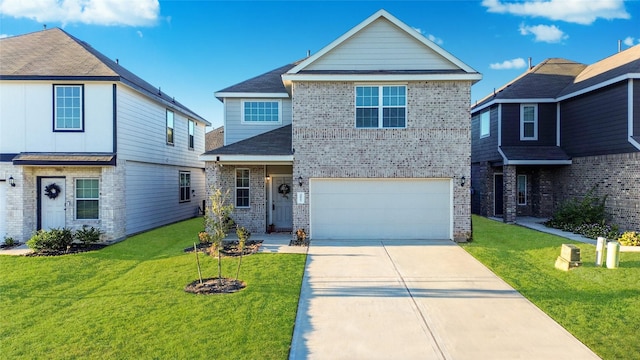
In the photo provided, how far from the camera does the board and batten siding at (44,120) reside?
11.8 m

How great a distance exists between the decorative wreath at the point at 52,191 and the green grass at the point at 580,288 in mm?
13343

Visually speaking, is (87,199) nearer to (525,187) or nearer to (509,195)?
(509,195)

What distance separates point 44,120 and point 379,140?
1105 centimetres

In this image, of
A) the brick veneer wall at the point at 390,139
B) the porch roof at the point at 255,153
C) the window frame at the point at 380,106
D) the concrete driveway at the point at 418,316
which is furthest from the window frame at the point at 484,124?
the concrete driveway at the point at 418,316

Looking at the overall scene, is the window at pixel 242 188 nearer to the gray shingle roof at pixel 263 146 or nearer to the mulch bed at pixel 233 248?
the gray shingle roof at pixel 263 146

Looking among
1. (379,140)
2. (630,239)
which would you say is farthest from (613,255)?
(379,140)

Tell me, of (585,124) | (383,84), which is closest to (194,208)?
(383,84)

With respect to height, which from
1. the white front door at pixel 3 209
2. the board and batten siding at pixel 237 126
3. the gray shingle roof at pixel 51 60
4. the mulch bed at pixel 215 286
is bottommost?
the mulch bed at pixel 215 286

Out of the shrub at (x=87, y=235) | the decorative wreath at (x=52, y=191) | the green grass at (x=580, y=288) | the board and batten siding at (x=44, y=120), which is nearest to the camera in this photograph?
the green grass at (x=580, y=288)

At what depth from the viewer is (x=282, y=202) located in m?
14.5

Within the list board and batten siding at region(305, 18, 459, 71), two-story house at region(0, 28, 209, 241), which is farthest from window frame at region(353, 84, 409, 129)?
two-story house at region(0, 28, 209, 241)

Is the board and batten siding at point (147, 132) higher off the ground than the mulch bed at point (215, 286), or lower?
higher

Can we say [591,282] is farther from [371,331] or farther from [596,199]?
[596,199]

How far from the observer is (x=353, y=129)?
12180 mm
